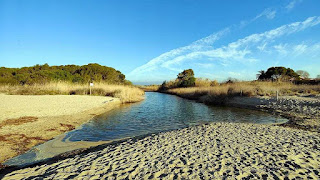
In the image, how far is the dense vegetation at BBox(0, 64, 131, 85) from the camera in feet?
107

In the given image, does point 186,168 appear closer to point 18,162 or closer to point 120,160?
point 120,160

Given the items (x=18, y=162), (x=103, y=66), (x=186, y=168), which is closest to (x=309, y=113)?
(x=186, y=168)

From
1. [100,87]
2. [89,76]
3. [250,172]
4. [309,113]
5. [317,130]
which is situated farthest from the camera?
[89,76]

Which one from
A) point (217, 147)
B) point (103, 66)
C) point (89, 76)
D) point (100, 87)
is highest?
A: point (103, 66)

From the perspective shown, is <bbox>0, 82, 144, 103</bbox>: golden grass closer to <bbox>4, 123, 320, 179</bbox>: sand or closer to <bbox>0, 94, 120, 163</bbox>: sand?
<bbox>0, 94, 120, 163</bbox>: sand

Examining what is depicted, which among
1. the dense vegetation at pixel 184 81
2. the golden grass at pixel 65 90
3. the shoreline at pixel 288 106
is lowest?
the shoreline at pixel 288 106

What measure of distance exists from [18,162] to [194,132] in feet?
19.9

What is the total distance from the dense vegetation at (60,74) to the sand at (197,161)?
32393 mm

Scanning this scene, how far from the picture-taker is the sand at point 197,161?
12.3 ft

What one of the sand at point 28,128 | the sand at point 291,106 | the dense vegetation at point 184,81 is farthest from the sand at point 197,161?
the dense vegetation at point 184,81

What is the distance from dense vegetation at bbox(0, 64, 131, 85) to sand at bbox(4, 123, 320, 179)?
1275 inches

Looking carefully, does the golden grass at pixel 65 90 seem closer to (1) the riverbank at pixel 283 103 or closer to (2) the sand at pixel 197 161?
(1) the riverbank at pixel 283 103

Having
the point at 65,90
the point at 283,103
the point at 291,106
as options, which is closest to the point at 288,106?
the point at 291,106

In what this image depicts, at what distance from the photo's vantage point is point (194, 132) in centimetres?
719
